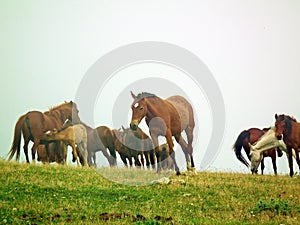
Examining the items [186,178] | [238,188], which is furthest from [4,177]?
[238,188]

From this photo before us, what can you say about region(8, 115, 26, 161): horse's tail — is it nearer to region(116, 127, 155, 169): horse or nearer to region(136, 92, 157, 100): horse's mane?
region(116, 127, 155, 169): horse

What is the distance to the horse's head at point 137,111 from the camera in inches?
666

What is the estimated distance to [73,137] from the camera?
74.1ft

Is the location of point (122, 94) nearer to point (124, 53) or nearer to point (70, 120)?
point (124, 53)

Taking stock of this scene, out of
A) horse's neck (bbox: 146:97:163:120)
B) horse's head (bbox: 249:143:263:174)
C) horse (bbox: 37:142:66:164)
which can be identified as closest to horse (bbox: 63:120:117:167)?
horse (bbox: 37:142:66:164)

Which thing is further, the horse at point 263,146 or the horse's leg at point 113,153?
the horse's leg at point 113,153

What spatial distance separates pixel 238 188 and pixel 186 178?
1920mm

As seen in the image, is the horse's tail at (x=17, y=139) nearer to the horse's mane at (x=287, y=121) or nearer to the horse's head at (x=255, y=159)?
the horse's head at (x=255, y=159)

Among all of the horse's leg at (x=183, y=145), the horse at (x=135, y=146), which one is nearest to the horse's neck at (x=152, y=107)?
the horse's leg at (x=183, y=145)

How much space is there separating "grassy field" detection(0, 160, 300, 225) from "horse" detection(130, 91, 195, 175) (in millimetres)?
1477

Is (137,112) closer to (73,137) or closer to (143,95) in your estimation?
(143,95)

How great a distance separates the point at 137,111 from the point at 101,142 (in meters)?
8.20

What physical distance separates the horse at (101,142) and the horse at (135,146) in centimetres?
55

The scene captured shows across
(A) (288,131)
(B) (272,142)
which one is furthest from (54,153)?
(A) (288,131)
